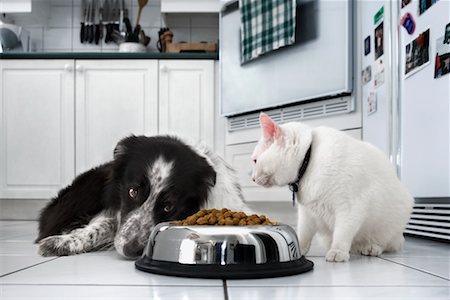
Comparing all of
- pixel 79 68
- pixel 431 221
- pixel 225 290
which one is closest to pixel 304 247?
pixel 225 290

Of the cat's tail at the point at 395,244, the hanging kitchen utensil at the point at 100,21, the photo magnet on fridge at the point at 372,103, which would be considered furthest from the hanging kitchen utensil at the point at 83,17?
the cat's tail at the point at 395,244

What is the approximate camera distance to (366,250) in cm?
189

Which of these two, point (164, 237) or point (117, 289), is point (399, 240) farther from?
point (117, 289)

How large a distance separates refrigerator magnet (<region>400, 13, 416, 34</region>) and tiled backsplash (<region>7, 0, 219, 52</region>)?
2891mm

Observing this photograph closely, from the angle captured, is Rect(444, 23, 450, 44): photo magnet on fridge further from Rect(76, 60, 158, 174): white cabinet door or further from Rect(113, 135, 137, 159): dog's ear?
Rect(76, 60, 158, 174): white cabinet door

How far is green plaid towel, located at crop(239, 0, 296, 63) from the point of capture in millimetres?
3732

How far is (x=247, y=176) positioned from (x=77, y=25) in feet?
7.90

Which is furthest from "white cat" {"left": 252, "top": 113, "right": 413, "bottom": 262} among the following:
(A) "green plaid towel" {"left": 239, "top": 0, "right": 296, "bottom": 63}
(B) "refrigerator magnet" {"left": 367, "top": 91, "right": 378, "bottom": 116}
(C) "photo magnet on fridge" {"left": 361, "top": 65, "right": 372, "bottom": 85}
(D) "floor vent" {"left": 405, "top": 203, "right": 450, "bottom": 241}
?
(A) "green plaid towel" {"left": 239, "top": 0, "right": 296, "bottom": 63}

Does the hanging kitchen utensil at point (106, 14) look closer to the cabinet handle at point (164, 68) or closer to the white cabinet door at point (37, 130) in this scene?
the white cabinet door at point (37, 130)

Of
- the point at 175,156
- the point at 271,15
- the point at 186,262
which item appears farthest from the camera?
the point at 271,15

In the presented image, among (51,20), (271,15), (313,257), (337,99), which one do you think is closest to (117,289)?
(313,257)

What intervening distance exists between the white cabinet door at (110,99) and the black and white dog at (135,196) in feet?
7.29

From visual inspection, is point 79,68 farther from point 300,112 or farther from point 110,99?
point 300,112

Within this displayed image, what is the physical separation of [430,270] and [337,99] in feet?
6.92
